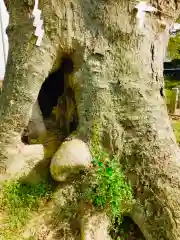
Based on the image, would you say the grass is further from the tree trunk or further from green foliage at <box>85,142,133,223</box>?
the tree trunk

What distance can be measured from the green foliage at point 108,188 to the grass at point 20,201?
55 centimetres

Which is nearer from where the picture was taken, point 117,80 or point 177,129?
point 117,80

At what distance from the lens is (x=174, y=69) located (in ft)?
52.5

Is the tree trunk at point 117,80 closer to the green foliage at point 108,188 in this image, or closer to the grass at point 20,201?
the green foliage at point 108,188

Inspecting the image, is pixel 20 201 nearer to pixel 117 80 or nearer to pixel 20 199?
pixel 20 199

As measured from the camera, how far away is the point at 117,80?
2812 millimetres

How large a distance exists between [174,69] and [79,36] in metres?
14.1

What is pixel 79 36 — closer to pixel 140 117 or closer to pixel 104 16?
pixel 104 16

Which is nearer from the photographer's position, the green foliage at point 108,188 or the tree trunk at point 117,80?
the green foliage at point 108,188

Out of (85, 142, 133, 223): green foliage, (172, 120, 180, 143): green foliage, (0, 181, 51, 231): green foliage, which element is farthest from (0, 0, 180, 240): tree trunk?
(172, 120, 180, 143): green foliage

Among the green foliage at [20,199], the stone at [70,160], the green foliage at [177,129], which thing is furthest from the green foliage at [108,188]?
the green foliage at [177,129]

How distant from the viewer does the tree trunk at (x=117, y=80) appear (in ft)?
8.94

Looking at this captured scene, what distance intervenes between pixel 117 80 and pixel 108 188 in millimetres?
1016

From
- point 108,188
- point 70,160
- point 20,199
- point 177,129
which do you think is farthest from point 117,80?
point 177,129
